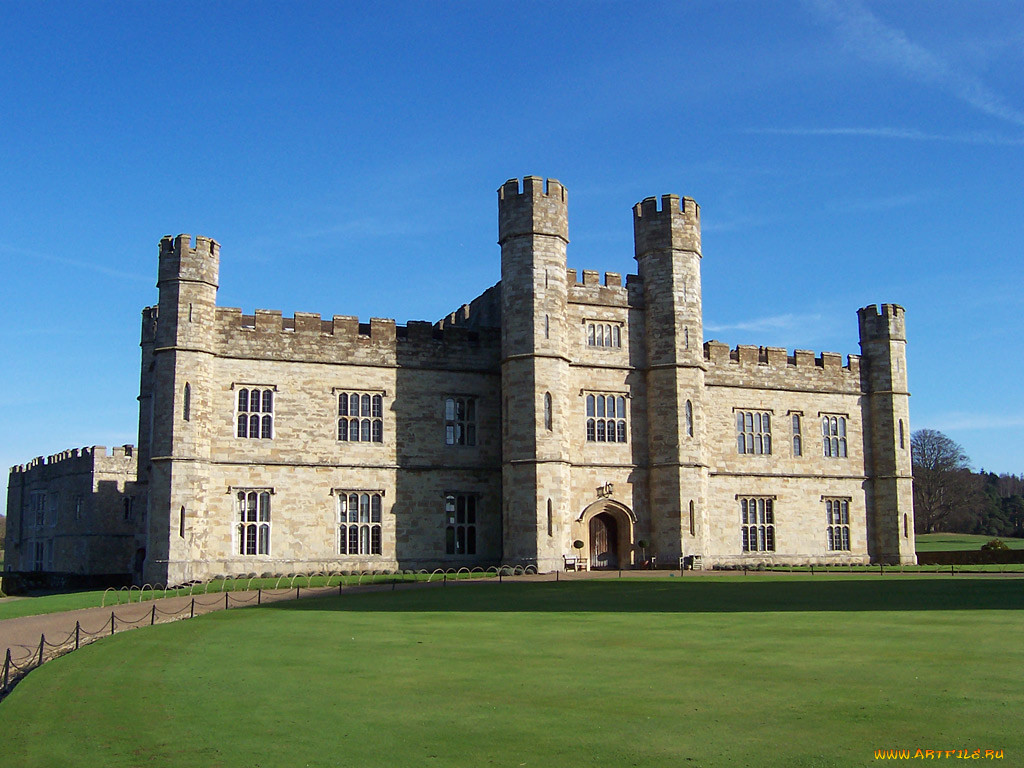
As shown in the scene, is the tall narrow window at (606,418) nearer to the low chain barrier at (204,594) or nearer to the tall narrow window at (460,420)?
the tall narrow window at (460,420)

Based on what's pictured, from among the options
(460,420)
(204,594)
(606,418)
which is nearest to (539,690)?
(204,594)

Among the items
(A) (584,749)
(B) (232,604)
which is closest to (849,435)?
(B) (232,604)

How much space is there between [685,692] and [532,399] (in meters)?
23.7

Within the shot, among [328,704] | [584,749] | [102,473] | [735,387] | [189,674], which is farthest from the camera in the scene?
[102,473]

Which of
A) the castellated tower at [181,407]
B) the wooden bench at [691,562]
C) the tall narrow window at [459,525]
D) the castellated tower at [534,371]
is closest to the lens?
the castellated tower at [181,407]

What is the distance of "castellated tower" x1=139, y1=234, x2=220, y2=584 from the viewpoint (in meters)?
31.5

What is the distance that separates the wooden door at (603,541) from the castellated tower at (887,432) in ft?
42.1

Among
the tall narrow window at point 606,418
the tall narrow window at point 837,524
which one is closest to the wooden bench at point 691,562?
the tall narrow window at point 606,418

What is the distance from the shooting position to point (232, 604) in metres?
24.8

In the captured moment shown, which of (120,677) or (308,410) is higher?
(308,410)

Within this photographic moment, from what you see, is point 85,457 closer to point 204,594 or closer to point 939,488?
point 204,594

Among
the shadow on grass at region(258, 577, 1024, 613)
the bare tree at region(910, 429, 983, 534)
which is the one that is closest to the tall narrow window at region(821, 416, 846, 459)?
the shadow on grass at region(258, 577, 1024, 613)

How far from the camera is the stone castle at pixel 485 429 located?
32.9m

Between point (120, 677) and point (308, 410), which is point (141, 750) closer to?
point (120, 677)
